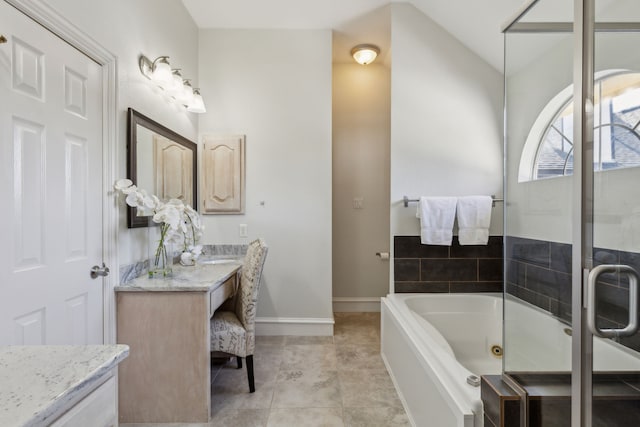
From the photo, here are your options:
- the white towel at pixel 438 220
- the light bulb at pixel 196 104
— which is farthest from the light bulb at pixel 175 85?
→ the white towel at pixel 438 220

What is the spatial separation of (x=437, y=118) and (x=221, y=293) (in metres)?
2.13

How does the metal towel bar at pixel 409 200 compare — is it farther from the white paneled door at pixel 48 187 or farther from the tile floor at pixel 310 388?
the white paneled door at pixel 48 187

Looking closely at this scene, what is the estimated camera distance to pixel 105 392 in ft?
2.43

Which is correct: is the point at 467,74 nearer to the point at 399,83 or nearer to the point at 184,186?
the point at 399,83

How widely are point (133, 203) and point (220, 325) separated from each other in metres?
0.89

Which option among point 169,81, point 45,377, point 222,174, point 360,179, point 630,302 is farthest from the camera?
point 360,179

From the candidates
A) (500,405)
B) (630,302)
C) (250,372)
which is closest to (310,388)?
(250,372)

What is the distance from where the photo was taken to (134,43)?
192 cm

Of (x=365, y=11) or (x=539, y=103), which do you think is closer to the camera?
(x=539, y=103)

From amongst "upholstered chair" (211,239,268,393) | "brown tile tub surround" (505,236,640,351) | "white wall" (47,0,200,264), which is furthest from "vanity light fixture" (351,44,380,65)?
"brown tile tub surround" (505,236,640,351)

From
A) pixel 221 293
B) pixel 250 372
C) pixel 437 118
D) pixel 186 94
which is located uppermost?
pixel 186 94

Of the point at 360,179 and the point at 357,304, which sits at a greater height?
the point at 360,179

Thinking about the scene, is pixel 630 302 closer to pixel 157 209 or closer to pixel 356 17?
pixel 157 209

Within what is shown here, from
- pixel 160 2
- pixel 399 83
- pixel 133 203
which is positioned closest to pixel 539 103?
pixel 399 83
